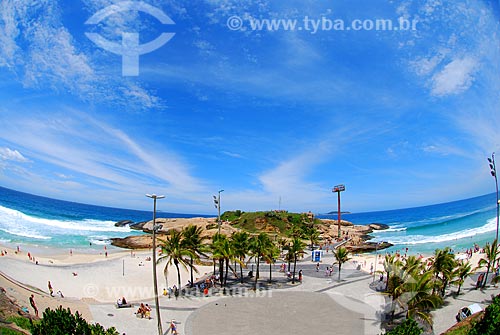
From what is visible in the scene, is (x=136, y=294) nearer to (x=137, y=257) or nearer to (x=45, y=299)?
(x=45, y=299)

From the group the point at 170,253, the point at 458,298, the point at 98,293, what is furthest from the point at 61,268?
the point at 458,298

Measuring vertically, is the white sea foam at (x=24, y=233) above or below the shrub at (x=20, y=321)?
below

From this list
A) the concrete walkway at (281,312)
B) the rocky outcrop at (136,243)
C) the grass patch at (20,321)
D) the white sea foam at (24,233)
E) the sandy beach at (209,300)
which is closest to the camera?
the grass patch at (20,321)

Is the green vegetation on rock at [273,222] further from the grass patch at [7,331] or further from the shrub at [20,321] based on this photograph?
the grass patch at [7,331]

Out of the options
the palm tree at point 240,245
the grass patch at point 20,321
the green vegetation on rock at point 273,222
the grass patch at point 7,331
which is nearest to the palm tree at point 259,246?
the palm tree at point 240,245

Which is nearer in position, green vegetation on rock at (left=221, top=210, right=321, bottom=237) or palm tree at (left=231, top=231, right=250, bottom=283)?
palm tree at (left=231, top=231, right=250, bottom=283)

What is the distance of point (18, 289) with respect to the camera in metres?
30.2

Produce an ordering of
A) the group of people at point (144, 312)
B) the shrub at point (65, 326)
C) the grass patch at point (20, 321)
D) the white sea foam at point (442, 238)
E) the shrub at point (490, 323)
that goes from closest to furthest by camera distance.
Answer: the shrub at point (490, 323)
the shrub at point (65, 326)
the grass patch at point (20, 321)
the group of people at point (144, 312)
the white sea foam at point (442, 238)

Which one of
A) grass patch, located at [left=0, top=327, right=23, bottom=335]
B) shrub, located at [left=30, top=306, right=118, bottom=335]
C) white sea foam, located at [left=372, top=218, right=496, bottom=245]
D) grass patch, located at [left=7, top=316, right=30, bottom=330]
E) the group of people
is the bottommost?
white sea foam, located at [left=372, top=218, right=496, bottom=245]

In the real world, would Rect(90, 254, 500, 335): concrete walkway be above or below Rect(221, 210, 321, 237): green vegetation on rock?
below

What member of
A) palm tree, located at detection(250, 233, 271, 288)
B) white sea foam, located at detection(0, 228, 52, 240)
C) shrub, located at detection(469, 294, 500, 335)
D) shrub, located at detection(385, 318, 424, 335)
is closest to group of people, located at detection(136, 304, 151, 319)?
palm tree, located at detection(250, 233, 271, 288)

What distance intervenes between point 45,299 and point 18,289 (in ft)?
10.1

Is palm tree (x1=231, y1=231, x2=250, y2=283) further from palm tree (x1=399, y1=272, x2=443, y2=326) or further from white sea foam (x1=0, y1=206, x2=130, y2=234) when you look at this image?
white sea foam (x1=0, y1=206, x2=130, y2=234)

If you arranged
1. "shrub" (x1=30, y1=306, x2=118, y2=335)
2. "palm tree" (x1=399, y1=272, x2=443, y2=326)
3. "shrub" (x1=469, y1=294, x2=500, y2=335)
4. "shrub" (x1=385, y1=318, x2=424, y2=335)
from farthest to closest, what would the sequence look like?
"palm tree" (x1=399, y1=272, x2=443, y2=326) → "shrub" (x1=30, y1=306, x2=118, y2=335) → "shrub" (x1=385, y1=318, x2=424, y2=335) → "shrub" (x1=469, y1=294, x2=500, y2=335)
